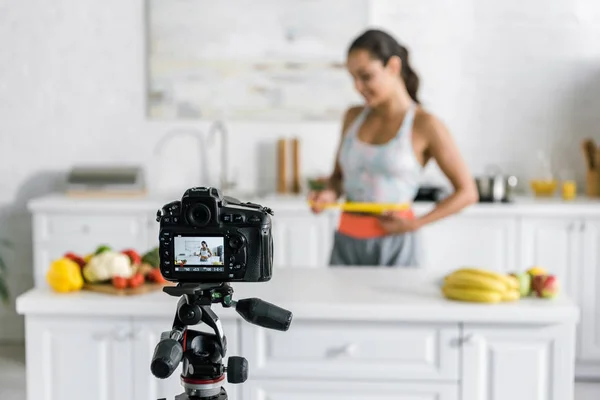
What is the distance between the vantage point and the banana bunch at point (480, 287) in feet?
8.36

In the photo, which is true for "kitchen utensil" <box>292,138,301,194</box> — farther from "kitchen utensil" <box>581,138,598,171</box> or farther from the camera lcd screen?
the camera lcd screen

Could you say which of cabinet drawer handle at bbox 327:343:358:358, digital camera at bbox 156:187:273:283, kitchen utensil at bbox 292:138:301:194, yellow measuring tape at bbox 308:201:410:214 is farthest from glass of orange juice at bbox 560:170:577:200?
digital camera at bbox 156:187:273:283

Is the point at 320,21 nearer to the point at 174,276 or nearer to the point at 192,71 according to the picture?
the point at 192,71

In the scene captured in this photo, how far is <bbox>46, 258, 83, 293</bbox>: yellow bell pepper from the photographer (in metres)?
2.69

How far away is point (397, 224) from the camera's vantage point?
10.2 feet

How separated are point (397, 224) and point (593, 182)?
2.12 meters

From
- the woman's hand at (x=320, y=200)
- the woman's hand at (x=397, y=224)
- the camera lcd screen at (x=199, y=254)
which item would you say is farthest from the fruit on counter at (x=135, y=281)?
the camera lcd screen at (x=199, y=254)

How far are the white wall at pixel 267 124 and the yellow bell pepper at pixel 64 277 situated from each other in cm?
243

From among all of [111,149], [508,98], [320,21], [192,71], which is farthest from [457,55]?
[111,149]

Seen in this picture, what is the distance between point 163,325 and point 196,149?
2580 millimetres

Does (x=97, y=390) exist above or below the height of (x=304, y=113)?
below

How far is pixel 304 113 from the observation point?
5.04 meters

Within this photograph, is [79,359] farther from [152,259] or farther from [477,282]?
[477,282]

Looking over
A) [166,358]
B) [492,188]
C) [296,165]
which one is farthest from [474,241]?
[166,358]
